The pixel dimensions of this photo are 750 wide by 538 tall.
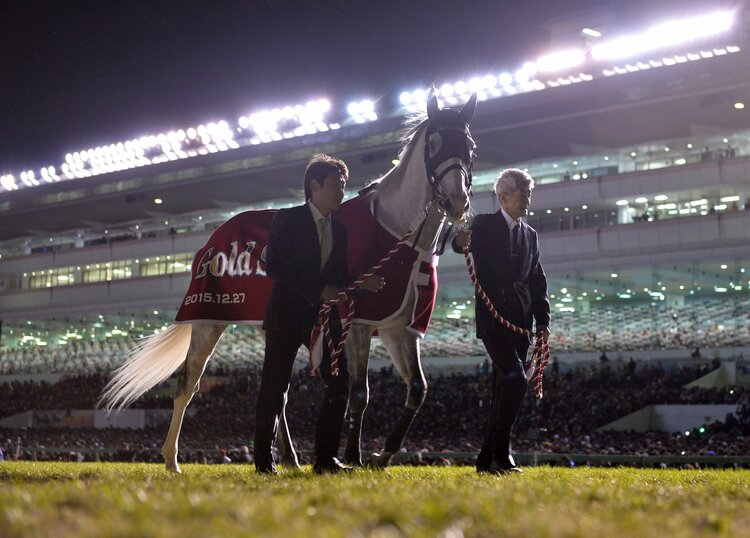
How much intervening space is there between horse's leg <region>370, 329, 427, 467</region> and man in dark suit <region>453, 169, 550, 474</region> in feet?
2.12

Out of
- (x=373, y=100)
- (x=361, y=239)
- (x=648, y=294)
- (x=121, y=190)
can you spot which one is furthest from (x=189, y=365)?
(x=121, y=190)

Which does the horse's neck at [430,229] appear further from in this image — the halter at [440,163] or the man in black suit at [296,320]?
the man in black suit at [296,320]

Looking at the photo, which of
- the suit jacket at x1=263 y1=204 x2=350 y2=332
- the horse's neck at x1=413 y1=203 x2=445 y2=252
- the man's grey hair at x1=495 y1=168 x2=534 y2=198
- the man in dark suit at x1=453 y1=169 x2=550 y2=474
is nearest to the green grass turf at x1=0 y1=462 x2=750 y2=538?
the suit jacket at x1=263 y1=204 x2=350 y2=332

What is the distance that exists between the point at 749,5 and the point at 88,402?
33278mm

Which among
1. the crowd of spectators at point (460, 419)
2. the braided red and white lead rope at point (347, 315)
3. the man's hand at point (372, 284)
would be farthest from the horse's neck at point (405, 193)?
the crowd of spectators at point (460, 419)

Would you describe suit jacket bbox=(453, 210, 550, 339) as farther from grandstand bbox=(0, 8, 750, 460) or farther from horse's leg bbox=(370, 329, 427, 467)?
grandstand bbox=(0, 8, 750, 460)

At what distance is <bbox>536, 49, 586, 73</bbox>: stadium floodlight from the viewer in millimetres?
41719

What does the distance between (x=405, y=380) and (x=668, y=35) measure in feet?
116

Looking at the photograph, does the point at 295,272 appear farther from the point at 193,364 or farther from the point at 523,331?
the point at 193,364

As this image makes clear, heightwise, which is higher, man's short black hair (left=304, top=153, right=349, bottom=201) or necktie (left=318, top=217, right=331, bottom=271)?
man's short black hair (left=304, top=153, right=349, bottom=201)

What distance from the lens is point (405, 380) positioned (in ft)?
26.7

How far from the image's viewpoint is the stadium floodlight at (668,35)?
38.4 metres

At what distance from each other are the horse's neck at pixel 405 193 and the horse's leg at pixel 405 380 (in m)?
0.94

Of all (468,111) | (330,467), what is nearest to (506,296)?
(468,111)
